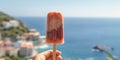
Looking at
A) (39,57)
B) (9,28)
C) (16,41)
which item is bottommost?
(16,41)

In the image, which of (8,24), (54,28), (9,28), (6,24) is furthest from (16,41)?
(54,28)

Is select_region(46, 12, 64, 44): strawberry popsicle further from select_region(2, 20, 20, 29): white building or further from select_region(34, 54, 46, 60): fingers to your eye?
select_region(2, 20, 20, 29): white building

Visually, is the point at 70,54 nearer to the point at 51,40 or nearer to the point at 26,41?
the point at 26,41

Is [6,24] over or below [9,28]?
over

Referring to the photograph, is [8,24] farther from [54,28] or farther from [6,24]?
[54,28]

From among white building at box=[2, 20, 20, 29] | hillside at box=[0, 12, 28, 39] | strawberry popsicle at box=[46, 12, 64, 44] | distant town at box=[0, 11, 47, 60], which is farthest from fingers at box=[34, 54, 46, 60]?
white building at box=[2, 20, 20, 29]

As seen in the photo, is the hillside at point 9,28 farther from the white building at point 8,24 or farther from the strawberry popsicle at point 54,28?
the strawberry popsicle at point 54,28

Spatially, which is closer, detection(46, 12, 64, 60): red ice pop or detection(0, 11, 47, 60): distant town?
detection(46, 12, 64, 60): red ice pop

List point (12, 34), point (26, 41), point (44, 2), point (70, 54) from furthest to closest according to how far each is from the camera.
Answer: point (44, 2)
point (70, 54)
point (26, 41)
point (12, 34)

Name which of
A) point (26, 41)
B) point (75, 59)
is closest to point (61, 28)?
point (26, 41)

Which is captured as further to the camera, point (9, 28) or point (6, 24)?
point (9, 28)

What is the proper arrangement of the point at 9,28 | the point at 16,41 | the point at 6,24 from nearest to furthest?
1. the point at 6,24
2. the point at 9,28
3. the point at 16,41
